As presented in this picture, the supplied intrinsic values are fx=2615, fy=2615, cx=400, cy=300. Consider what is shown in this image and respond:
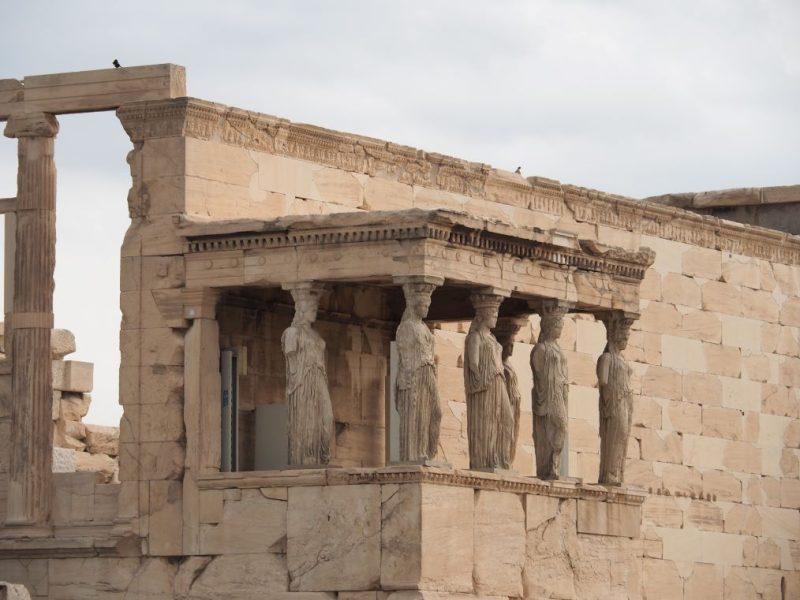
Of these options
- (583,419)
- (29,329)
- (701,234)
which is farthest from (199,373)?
(701,234)

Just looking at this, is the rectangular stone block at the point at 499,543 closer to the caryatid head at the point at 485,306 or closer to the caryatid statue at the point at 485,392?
the caryatid statue at the point at 485,392

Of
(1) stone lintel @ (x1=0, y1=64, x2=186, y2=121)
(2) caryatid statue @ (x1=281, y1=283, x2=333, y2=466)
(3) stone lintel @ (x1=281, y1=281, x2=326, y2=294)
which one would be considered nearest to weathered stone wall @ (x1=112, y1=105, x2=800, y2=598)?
(1) stone lintel @ (x1=0, y1=64, x2=186, y2=121)

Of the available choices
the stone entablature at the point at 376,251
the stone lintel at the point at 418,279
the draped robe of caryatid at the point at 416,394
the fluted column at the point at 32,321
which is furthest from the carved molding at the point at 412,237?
the fluted column at the point at 32,321

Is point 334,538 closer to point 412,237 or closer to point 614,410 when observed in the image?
point 412,237

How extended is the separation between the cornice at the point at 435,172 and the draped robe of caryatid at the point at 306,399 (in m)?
1.89

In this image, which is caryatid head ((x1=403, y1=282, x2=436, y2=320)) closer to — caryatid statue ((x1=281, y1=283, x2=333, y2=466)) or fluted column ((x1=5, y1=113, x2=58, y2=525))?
caryatid statue ((x1=281, y1=283, x2=333, y2=466))

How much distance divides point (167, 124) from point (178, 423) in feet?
7.37

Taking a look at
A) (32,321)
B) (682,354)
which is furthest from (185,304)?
(682,354)

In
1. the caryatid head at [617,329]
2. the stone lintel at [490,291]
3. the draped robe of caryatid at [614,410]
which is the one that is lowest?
the draped robe of caryatid at [614,410]

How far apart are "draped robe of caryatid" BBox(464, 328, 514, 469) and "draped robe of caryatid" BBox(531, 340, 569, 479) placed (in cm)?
79

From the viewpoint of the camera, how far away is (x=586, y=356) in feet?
77.5

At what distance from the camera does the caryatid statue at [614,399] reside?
2094 cm

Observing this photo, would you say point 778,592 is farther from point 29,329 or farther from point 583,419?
point 29,329

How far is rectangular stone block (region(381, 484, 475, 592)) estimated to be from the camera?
60.2 feet
